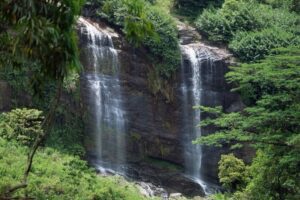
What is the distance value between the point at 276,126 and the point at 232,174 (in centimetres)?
637

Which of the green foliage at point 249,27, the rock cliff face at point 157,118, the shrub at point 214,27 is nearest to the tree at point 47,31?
the rock cliff face at point 157,118

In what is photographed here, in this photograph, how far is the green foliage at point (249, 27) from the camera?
24.0m

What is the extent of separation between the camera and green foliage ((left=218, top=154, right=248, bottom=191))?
16.8 metres

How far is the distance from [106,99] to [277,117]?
10.9 metres

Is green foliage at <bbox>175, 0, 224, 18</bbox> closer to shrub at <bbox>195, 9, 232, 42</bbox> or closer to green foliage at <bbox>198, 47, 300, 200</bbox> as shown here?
shrub at <bbox>195, 9, 232, 42</bbox>

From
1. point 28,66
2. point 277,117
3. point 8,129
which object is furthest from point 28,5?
point 28,66

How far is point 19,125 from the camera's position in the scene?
15.1 meters

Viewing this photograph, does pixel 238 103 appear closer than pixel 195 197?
No

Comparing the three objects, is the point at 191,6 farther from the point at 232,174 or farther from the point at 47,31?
the point at 47,31

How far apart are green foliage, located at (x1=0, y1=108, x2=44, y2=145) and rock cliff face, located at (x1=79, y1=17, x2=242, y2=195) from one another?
15.5ft

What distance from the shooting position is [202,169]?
70.8 feet

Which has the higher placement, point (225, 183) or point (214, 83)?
point (214, 83)

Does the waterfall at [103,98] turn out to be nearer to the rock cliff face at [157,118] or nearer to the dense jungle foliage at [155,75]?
the rock cliff face at [157,118]

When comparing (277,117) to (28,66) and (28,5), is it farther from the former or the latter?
(28,66)
